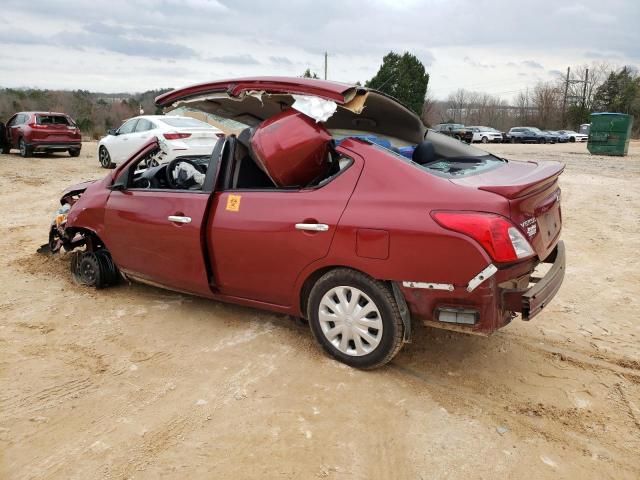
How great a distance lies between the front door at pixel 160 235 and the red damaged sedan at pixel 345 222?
1 cm

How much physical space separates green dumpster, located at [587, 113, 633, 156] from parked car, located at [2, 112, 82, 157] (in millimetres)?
20874

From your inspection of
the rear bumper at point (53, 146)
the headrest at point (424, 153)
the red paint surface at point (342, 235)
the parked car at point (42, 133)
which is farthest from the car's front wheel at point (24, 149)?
the headrest at point (424, 153)

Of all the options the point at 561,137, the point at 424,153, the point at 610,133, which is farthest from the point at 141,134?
the point at 561,137

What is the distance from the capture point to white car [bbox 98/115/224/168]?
34.2 ft

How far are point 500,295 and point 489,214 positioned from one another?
0.47 m

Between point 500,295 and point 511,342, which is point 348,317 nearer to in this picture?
point 500,295

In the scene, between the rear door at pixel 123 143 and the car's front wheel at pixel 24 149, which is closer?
the rear door at pixel 123 143

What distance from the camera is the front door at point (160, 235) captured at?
12.9 feet

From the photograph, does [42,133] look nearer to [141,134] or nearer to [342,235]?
[141,134]

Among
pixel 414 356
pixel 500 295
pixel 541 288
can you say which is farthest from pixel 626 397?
pixel 414 356

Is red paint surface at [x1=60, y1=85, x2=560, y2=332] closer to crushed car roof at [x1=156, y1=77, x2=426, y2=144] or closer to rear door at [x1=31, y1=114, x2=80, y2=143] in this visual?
crushed car roof at [x1=156, y1=77, x2=426, y2=144]

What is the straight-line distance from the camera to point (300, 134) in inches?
134

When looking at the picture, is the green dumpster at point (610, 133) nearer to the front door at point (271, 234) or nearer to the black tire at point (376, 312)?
the front door at point (271, 234)

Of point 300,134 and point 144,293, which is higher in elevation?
point 300,134
